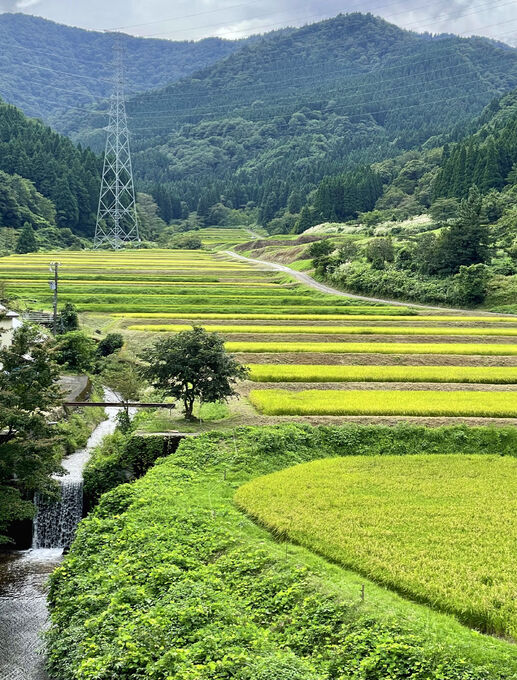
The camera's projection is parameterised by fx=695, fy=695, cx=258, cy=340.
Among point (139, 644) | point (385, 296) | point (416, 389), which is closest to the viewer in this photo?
point (139, 644)

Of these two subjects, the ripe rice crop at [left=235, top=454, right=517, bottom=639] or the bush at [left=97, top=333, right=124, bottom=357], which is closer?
the ripe rice crop at [left=235, top=454, right=517, bottom=639]

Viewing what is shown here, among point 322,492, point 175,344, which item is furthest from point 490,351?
point 322,492

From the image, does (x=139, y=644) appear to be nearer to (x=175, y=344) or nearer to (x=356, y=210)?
(x=175, y=344)

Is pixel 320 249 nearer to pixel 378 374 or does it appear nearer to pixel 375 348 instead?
pixel 375 348

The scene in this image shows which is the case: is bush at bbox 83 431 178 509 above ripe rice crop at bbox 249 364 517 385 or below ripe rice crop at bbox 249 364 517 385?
below

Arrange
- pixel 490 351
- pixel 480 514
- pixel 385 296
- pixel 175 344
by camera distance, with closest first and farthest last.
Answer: pixel 480 514 → pixel 175 344 → pixel 490 351 → pixel 385 296

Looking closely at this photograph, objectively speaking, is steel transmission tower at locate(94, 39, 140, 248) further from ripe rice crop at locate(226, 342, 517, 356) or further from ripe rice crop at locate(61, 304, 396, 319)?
ripe rice crop at locate(226, 342, 517, 356)

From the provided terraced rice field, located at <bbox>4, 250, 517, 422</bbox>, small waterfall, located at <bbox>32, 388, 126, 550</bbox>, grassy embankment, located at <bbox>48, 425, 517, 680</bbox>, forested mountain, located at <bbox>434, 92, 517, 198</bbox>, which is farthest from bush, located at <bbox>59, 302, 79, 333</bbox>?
forested mountain, located at <bbox>434, 92, 517, 198</bbox>
